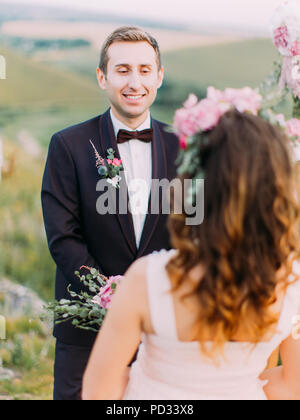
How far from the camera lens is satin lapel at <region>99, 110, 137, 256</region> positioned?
249cm

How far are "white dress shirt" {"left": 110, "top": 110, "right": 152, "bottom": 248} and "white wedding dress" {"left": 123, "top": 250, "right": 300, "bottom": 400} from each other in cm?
97

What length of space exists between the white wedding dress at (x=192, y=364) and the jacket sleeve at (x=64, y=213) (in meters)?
0.88

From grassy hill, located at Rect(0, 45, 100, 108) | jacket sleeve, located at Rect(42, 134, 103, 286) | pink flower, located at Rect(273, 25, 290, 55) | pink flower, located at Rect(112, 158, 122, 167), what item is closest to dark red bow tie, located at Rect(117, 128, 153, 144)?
pink flower, located at Rect(112, 158, 122, 167)

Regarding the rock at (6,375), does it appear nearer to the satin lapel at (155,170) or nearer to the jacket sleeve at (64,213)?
the jacket sleeve at (64,213)

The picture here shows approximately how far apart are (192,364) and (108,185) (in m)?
1.14

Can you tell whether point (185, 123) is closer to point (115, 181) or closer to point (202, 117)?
point (202, 117)

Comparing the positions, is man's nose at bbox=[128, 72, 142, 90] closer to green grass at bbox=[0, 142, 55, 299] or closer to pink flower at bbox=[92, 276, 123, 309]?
pink flower at bbox=[92, 276, 123, 309]

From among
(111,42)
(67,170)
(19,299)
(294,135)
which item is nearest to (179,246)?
(294,135)

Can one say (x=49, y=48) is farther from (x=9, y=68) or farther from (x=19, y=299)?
(x=19, y=299)

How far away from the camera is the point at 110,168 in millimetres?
2512

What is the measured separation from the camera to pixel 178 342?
1482mm

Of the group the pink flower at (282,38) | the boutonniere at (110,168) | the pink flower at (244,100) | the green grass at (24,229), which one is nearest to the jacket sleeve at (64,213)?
the boutonniere at (110,168)

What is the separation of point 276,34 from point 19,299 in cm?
377

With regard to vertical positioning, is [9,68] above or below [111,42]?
above
